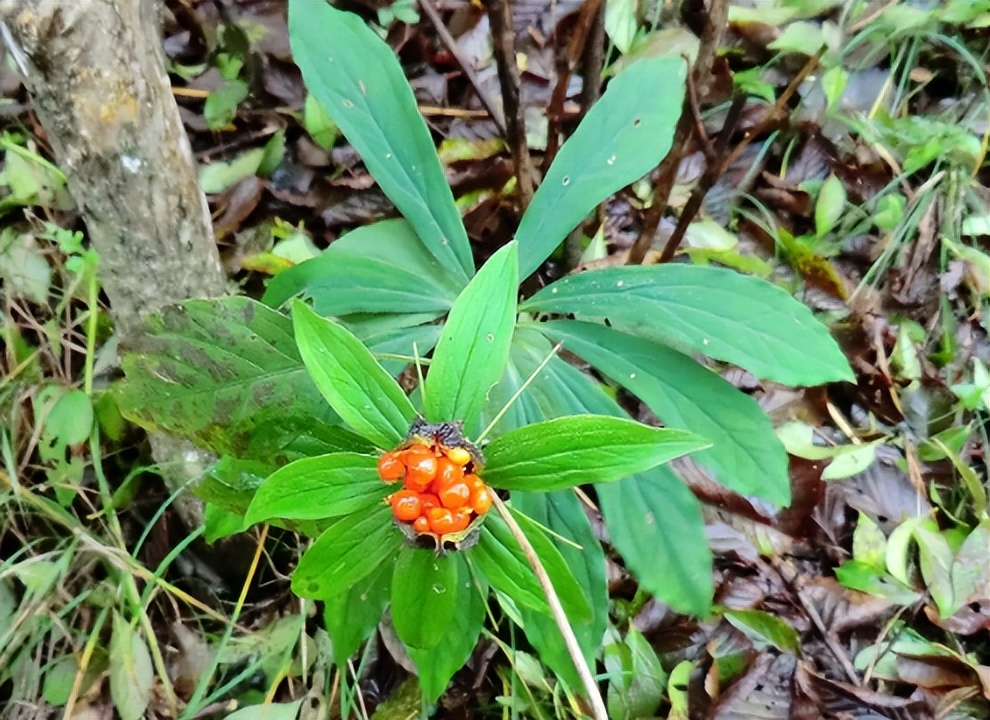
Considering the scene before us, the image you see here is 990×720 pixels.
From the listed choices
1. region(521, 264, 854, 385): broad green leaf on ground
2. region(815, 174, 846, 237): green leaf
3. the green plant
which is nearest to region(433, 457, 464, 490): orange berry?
the green plant

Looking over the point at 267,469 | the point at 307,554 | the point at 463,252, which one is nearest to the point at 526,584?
the point at 307,554

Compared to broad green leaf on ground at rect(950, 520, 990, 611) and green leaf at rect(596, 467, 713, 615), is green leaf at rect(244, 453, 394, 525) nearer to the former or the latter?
green leaf at rect(596, 467, 713, 615)

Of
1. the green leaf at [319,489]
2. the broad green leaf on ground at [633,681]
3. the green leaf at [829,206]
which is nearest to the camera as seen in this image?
the green leaf at [319,489]

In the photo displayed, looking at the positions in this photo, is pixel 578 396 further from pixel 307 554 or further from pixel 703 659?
pixel 703 659

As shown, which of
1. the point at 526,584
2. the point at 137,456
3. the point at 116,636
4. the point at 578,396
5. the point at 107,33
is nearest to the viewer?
the point at 526,584

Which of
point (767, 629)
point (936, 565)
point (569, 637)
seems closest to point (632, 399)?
point (767, 629)

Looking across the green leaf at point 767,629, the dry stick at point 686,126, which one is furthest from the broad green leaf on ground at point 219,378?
the green leaf at point 767,629

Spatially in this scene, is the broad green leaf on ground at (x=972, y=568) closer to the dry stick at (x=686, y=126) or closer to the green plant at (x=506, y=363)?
the green plant at (x=506, y=363)
